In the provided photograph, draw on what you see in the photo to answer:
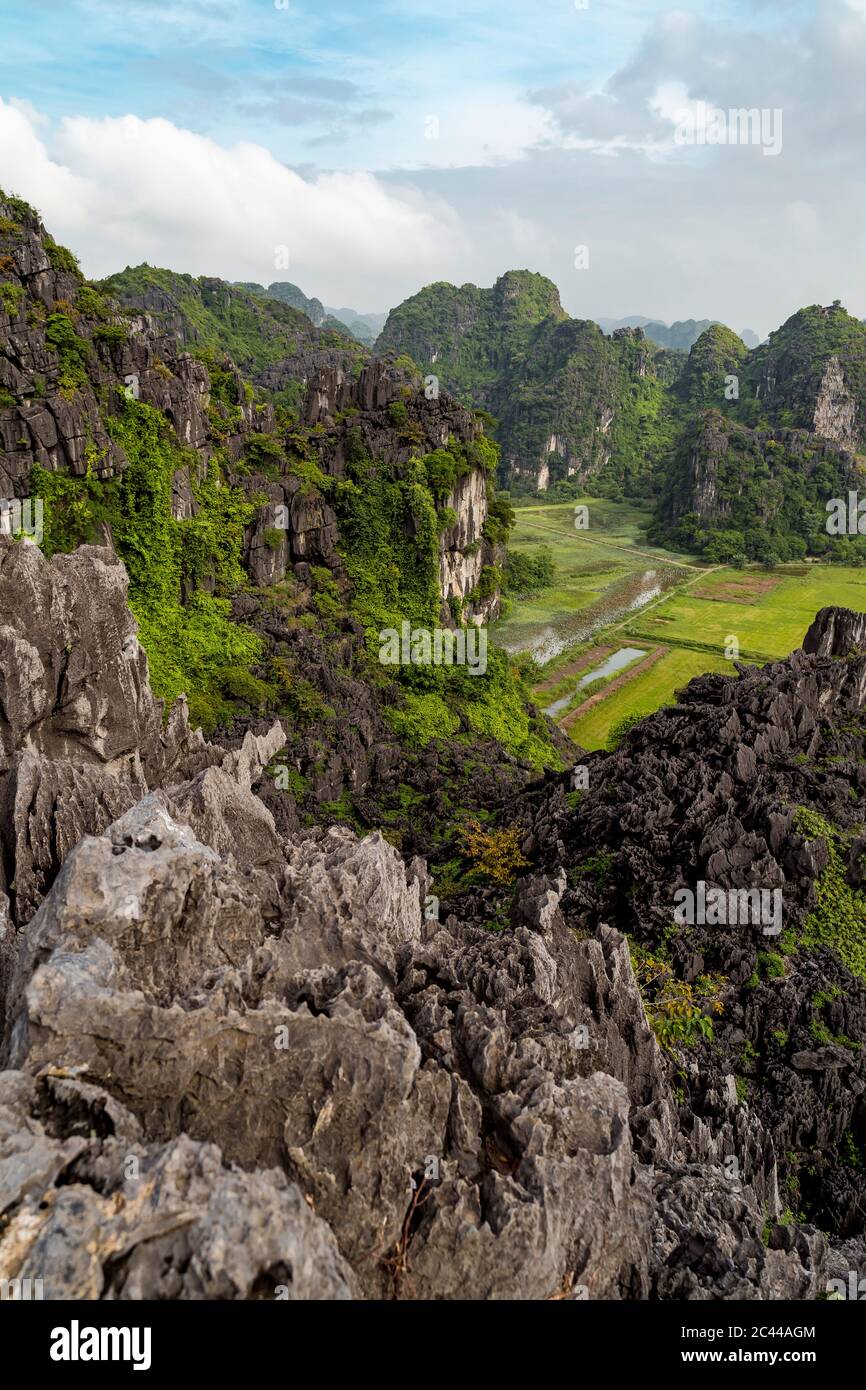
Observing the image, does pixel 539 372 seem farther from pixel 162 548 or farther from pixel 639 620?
pixel 162 548

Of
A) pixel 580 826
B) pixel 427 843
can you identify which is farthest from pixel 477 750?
pixel 580 826

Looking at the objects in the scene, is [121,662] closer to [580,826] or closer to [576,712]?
[580,826]

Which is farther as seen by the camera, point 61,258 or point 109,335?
point 61,258

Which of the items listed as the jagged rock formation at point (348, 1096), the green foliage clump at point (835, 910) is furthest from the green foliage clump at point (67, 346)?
the green foliage clump at point (835, 910)

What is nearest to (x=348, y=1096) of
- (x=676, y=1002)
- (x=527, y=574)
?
(x=676, y=1002)

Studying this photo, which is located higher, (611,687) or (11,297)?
(11,297)

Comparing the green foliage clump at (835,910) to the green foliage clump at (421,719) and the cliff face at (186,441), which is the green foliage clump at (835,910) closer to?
the green foliage clump at (421,719)

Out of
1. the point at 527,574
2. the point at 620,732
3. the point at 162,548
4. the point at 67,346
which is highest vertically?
the point at 67,346

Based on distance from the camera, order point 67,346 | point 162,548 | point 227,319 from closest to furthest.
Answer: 1. point 67,346
2. point 162,548
3. point 227,319
